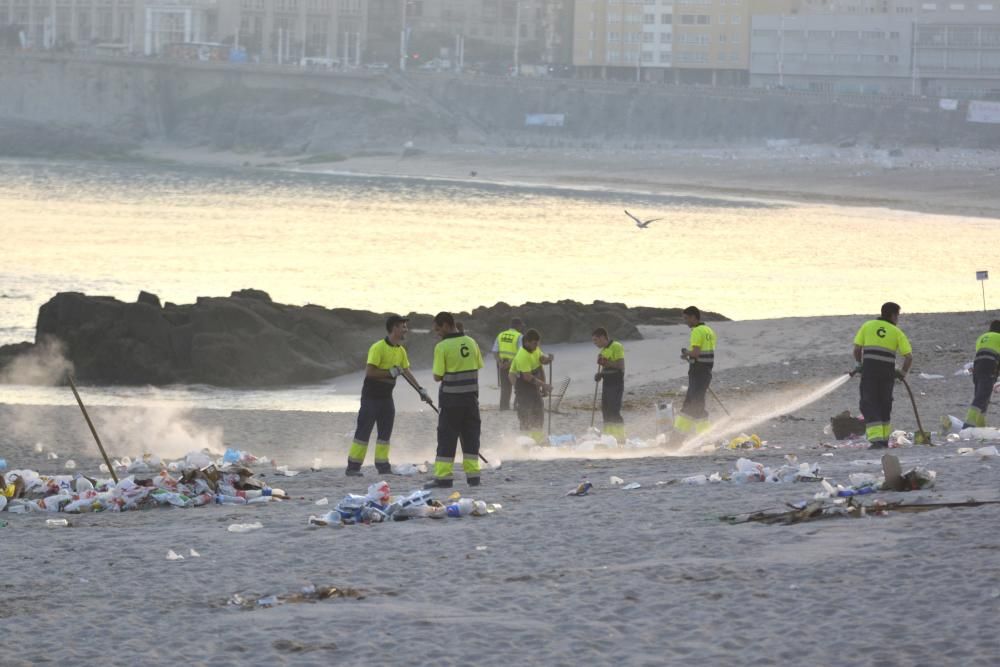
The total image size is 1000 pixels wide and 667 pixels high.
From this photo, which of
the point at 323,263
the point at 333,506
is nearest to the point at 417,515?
the point at 333,506

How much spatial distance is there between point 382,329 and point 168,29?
130 meters

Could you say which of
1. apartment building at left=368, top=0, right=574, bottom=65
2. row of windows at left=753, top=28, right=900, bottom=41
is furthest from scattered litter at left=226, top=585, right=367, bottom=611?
apartment building at left=368, top=0, right=574, bottom=65

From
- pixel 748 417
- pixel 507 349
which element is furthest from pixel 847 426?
pixel 507 349

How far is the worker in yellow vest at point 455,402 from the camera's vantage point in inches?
548

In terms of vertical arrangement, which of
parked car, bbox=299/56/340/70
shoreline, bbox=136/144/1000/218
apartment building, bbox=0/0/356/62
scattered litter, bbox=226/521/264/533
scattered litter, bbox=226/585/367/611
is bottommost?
scattered litter, bbox=226/521/264/533

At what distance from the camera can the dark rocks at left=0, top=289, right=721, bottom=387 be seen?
25.4 meters

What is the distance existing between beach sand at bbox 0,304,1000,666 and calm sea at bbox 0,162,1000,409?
40.6 ft

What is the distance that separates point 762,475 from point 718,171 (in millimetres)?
87171

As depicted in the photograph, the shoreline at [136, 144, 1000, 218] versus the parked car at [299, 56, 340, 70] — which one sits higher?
the parked car at [299, 56, 340, 70]

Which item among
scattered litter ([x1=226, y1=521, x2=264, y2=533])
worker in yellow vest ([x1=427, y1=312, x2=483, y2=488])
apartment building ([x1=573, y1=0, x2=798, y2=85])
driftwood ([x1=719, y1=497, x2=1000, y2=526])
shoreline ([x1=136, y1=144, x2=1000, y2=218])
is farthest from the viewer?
apartment building ([x1=573, y1=0, x2=798, y2=85])

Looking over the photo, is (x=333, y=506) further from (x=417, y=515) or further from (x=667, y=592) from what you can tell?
(x=667, y=592)

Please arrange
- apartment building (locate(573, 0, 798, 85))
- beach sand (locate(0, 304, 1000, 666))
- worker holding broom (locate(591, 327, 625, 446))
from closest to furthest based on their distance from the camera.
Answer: beach sand (locate(0, 304, 1000, 666)), worker holding broom (locate(591, 327, 625, 446)), apartment building (locate(573, 0, 798, 85))

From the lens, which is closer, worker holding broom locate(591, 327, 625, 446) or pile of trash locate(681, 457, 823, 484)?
pile of trash locate(681, 457, 823, 484)

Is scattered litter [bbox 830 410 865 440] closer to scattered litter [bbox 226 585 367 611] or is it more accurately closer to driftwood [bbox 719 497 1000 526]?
driftwood [bbox 719 497 1000 526]
